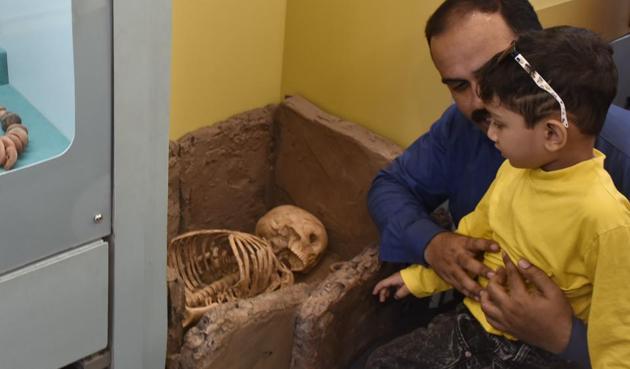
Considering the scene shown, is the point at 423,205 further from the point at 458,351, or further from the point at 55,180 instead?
the point at 55,180

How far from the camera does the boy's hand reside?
156 centimetres

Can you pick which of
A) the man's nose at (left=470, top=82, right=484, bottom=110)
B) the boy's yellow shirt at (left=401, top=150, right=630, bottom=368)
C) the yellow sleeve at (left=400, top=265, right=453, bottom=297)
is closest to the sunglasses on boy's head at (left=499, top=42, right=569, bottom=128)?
the boy's yellow shirt at (left=401, top=150, right=630, bottom=368)

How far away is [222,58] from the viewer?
1.90 m

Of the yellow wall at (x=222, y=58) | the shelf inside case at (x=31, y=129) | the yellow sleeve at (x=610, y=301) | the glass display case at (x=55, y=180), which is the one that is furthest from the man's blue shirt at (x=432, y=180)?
the shelf inside case at (x=31, y=129)

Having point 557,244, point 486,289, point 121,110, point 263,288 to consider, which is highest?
point 121,110

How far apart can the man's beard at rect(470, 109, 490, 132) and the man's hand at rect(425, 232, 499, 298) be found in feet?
0.64

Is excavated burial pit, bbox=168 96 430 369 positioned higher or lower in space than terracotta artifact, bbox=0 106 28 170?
lower

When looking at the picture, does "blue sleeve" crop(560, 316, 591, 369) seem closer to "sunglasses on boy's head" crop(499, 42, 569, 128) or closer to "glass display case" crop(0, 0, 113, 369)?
"sunglasses on boy's head" crop(499, 42, 569, 128)

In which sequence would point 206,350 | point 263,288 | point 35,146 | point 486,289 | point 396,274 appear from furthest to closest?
point 263,288
point 396,274
point 206,350
point 486,289
point 35,146

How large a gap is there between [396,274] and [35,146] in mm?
738

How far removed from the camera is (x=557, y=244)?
1229 mm

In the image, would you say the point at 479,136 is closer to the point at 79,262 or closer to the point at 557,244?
the point at 557,244

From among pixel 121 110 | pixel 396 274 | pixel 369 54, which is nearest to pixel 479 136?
pixel 396 274

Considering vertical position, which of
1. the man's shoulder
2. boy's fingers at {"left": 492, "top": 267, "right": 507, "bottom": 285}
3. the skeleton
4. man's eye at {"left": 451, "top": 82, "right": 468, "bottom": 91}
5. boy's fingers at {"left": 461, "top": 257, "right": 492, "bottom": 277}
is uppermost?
man's eye at {"left": 451, "top": 82, "right": 468, "bottom": 91}
